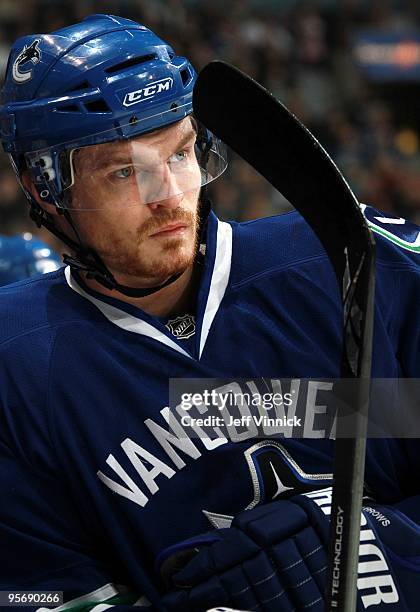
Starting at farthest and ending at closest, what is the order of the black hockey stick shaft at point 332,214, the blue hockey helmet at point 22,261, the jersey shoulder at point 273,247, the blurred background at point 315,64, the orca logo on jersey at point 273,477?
the blurred background at point 315,64 < the blue hockey helmet at point 22,261 < the jersey shoulder at point 273,247 < the orca logo on jersey at point 273,477 < the black hockey stick shaft at point 332,214

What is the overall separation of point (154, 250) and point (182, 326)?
134 mm

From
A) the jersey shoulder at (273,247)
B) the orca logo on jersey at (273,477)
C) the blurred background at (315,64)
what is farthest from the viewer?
the blurred background at (315,64)

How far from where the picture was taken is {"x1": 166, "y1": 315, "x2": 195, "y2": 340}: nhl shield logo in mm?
1638

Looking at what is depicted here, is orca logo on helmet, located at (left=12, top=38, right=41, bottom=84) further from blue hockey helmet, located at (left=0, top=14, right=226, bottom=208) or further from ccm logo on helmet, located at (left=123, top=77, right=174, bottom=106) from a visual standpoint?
ccm logo on helmet, located at (left=123, top=77, right=174, bottom=106)

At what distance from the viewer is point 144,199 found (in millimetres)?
1577

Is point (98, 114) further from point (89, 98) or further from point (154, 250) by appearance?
point (154, 250)

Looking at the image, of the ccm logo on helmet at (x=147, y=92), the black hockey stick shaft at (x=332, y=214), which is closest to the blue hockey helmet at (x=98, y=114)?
the ccm logo on helmet at (x=147, y=92)

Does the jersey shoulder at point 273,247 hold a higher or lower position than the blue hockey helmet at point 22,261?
higher

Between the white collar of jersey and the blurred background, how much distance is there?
386 centimetres

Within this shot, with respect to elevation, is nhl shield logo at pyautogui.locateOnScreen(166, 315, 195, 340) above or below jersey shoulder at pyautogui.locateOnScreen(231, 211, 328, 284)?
below

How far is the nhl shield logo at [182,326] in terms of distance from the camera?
64.5 inches

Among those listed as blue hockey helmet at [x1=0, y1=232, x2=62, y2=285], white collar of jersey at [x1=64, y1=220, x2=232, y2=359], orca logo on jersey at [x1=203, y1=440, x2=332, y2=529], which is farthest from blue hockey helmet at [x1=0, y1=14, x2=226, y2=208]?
blue hockey helmet at [x1=0, y1=232, x2=62, y2=285]

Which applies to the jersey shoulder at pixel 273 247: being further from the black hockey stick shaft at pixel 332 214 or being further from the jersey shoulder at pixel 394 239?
the black hockey stick shaft at pixel 332 214

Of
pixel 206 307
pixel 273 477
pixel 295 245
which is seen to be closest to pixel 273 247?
pixel 295 245
